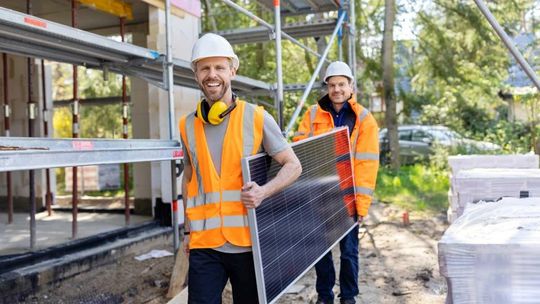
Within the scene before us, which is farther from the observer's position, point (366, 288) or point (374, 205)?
point (374, 205)

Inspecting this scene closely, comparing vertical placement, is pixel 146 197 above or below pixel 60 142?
below

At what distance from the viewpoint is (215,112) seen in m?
2.70

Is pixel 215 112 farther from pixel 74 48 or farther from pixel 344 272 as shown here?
pixel 74 48

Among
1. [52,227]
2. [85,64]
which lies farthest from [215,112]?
[52,227]

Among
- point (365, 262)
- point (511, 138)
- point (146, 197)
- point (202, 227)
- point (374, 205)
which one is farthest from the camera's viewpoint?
point (511, 138)

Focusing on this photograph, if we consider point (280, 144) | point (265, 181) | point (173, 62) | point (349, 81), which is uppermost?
point (173, 62)

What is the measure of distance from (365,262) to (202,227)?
383 cm

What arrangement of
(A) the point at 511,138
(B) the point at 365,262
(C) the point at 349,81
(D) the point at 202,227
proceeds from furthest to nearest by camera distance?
(A) the point at 511,138 < (B) the point at 365,262 < (C) the point at 349,81 < (D) the point at 202,227

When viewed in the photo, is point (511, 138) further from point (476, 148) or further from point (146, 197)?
point (146, 197)

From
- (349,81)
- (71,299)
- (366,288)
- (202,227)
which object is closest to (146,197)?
(71,299)

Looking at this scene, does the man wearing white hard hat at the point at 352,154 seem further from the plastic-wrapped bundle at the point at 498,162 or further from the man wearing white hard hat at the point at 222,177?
the plastic-wrapped bundle at the point at 498,162

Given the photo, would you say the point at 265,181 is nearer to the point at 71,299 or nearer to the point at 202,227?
the point at 202,227

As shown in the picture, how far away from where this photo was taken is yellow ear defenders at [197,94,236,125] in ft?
8.84

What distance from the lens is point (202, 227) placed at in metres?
2.74
